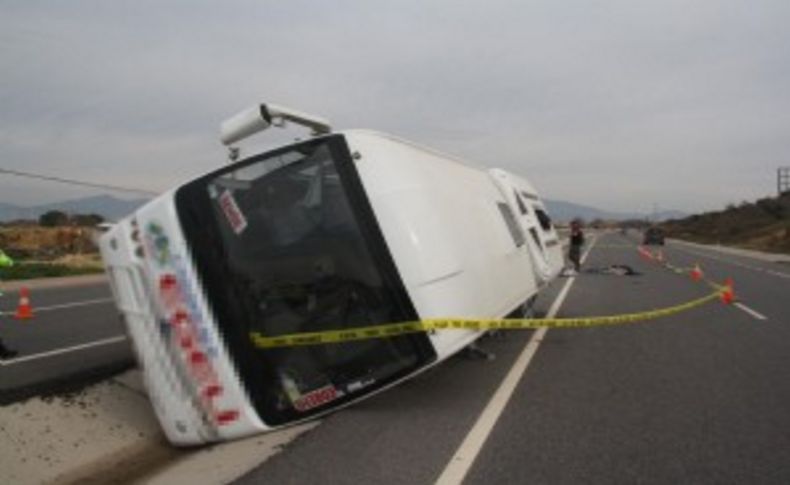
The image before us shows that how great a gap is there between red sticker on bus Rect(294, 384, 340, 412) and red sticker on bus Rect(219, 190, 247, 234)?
1270 millimetres

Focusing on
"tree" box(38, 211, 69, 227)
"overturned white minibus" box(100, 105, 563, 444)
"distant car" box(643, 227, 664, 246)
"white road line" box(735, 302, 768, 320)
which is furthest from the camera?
"distant car" box(643, 227, 664, 246)

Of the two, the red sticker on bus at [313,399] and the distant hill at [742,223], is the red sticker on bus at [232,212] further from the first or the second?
the distant hill at [742,223]

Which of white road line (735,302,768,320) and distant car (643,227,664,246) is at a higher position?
distant car (643,227,664,246)

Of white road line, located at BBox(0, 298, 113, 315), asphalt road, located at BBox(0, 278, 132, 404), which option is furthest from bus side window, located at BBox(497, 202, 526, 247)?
white road line, located at BBox(0, 298, 113, 315)

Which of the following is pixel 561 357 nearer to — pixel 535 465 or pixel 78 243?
pixel 535 465

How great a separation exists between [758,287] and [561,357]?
13526mm

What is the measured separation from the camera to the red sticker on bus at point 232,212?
639cm

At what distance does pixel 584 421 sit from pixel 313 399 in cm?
207

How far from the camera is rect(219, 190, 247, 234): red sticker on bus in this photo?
639cm

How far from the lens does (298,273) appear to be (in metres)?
6.41

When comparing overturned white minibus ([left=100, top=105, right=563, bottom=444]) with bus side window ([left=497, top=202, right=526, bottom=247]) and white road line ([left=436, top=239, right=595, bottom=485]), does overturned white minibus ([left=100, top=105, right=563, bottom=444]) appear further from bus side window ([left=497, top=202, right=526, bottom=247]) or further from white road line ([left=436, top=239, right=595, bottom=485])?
bus side window ([left=497, top=202, right=526, bottom=247])

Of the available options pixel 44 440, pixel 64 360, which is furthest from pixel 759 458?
pixel 64 360

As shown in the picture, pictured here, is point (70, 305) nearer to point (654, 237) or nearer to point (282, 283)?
point (282, 283)

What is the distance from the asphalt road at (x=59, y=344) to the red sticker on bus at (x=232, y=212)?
2247mm
